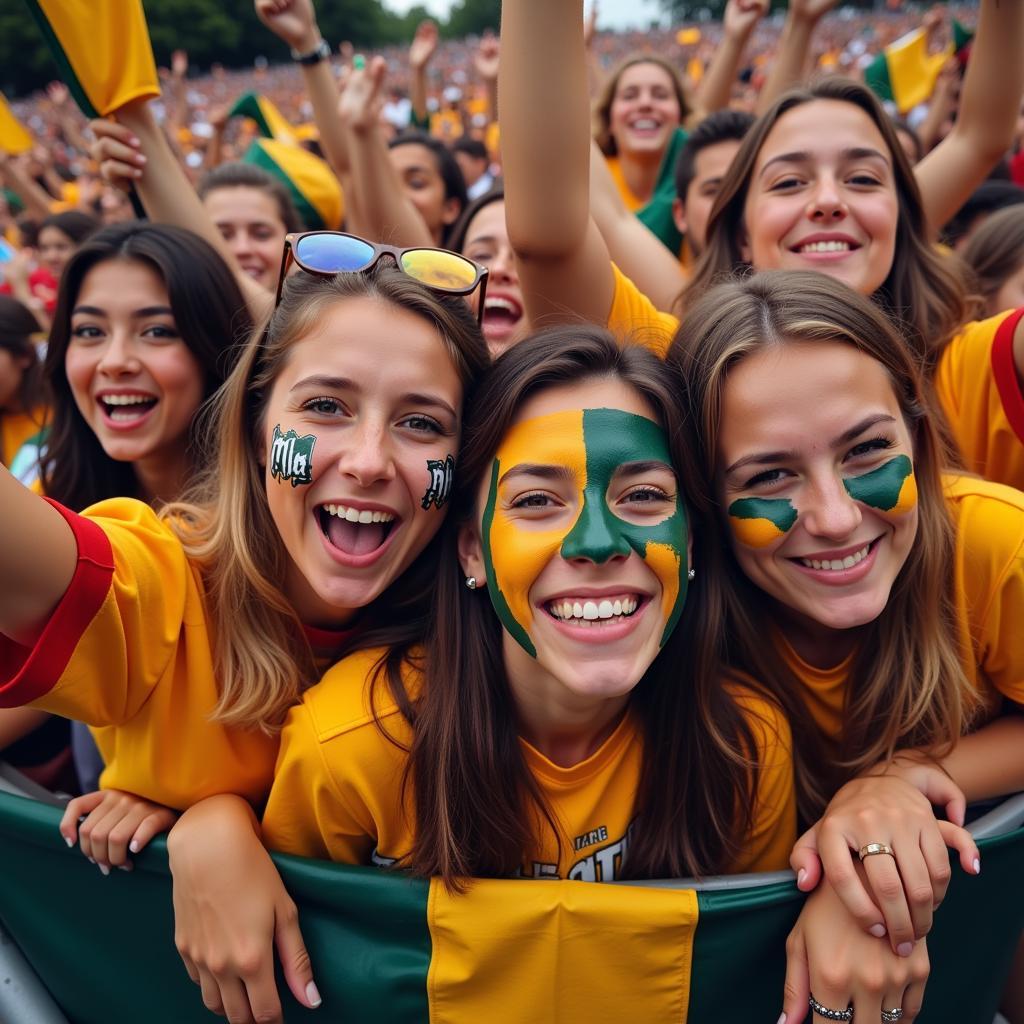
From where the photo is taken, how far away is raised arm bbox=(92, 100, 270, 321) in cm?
278

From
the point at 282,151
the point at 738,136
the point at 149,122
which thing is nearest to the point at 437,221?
the point at 282,151

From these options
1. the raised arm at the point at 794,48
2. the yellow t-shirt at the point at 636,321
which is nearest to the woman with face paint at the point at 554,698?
the yellow t-shirt at the point at 636,321

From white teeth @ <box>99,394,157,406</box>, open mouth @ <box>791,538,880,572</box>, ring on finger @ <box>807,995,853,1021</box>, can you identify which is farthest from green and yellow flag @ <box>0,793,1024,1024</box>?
white teeth @ <box>99,394,157,406</box>

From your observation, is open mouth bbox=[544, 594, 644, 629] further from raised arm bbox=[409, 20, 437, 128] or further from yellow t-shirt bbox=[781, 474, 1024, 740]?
raised arm bbox=[409, 20, 437, 128]

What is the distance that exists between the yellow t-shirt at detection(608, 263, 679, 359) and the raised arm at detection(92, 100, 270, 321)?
114 centimetres

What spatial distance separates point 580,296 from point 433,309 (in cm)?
39

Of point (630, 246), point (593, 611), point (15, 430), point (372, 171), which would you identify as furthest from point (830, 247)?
point (15, 430)

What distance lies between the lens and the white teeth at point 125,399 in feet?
8.68

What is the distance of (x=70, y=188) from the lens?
1084 cm

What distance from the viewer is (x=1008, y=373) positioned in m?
2.33

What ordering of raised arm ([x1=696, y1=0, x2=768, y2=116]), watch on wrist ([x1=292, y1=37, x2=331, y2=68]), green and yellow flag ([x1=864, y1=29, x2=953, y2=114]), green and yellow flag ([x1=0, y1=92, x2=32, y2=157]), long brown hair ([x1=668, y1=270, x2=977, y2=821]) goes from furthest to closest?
1. green and yellow flag ([x1=864, y1=29, x2=953, y2=114])
2. raised arm ([x1=696, y1=0, x2=768, y2=116])
3. green and yellow flag ([x1=0, y1=92, x2=32, y2=157])
4. watch on wrist ([x1=292, y1=37, x2=331, y2=68])
5. long brown hair ([x1=668, y1=270, x2=977, y2=821])

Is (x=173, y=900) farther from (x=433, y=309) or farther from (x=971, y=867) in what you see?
(x=971, y=867)

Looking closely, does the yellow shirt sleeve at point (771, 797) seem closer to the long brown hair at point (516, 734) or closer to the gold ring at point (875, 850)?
the long brown hair at point (516, 734)

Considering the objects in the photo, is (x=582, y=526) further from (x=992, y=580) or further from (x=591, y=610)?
(x=992, y=580)
